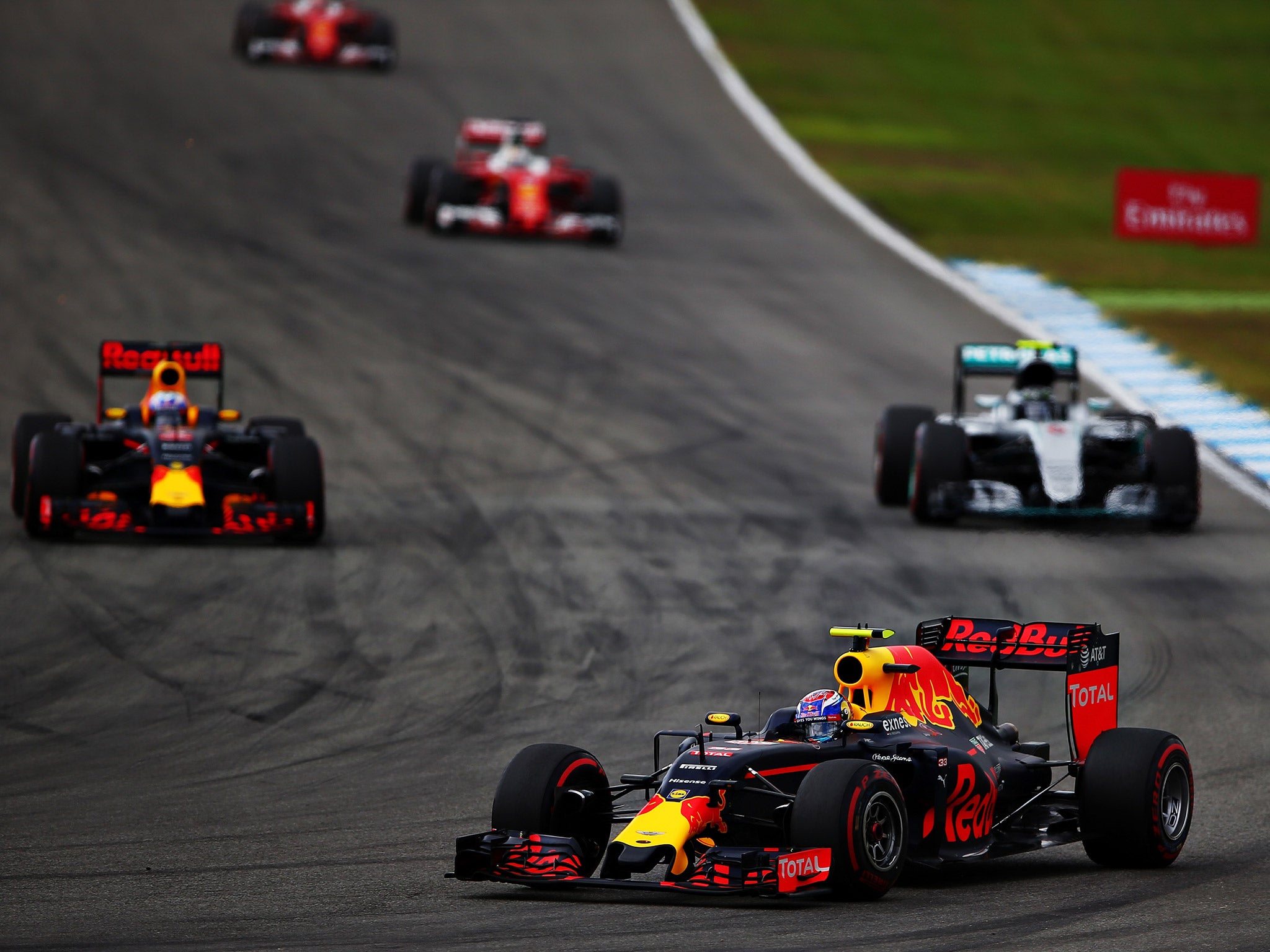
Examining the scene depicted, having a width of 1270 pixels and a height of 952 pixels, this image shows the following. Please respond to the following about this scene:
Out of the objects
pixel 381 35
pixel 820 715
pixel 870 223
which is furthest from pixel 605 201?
pixel 820 715

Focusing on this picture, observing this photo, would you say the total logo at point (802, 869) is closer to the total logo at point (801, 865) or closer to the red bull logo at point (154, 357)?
the total logo at point (801, 865)

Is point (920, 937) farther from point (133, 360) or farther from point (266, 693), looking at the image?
point (133, 360)

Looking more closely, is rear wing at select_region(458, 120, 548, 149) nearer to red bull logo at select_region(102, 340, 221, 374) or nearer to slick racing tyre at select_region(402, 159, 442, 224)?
slick racing tyre at select_region(402, 159, 442, 224)

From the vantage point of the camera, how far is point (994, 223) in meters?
37.9

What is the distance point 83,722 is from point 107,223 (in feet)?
63.8

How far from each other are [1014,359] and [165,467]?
8.33 m

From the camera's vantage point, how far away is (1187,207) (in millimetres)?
34938

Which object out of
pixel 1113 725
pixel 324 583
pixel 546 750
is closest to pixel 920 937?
pixel 546 750

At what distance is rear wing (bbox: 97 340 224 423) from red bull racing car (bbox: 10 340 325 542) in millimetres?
12

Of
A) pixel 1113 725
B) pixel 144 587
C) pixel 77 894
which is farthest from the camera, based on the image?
pixel 144 587

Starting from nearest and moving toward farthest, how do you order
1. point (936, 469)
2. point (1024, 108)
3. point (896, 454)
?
point (936, 469) → point (896, 454) → point (1024, 108)

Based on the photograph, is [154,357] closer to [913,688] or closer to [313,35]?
[913,688]

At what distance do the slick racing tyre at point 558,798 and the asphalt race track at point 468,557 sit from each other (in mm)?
349

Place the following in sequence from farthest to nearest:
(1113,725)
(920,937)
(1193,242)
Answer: (1193,242), (1113,725), (920,937)
